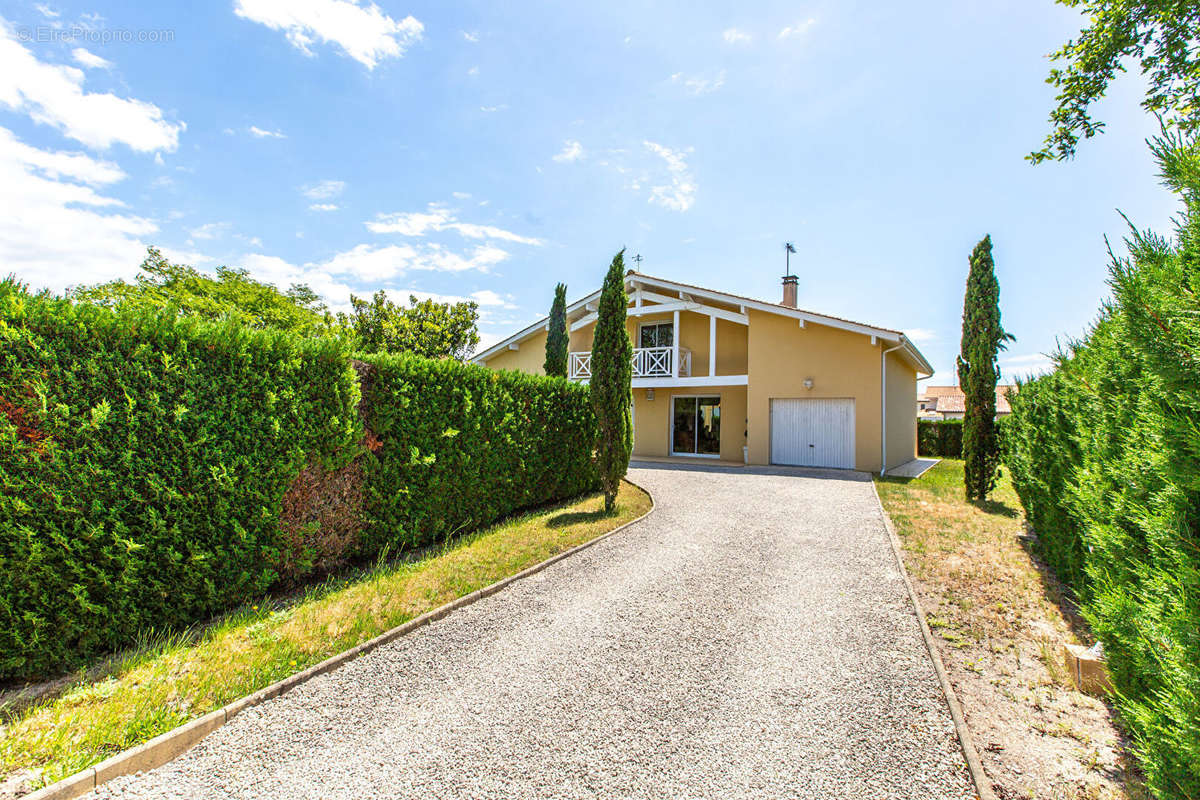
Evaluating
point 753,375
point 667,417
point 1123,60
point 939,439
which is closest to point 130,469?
point 1123,60

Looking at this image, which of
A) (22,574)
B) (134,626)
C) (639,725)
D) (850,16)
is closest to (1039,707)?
(639,725)

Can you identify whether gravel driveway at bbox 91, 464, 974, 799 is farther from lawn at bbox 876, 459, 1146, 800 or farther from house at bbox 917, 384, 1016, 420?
house at bbox 917, 384, 1016, 420

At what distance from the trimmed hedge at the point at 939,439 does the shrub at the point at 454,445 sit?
22.5 metres

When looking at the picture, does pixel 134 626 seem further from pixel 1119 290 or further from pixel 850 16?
pixel 850 16

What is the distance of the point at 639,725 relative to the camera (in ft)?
9.45

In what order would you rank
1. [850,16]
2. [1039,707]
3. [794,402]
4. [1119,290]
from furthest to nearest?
[794,402] < [850,16] < [1039,707] < [1119,290]

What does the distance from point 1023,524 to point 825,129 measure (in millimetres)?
7577

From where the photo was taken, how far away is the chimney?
65.6 feet

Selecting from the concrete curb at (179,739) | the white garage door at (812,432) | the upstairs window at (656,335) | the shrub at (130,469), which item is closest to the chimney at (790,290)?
the upstairs window at (656,335)

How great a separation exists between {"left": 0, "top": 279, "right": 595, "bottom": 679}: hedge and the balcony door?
13331mm

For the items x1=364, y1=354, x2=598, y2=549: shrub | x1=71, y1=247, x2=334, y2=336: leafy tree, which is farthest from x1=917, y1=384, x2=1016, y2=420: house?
x1=71, y1=247, x2=334, y2=336: leafy tree

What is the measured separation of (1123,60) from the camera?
25.2ft

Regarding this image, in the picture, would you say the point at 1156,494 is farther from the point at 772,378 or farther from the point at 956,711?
the point at 772,378

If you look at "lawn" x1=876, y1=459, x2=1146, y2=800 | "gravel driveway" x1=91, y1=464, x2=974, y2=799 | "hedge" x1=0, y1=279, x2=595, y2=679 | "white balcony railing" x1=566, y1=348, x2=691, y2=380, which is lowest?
"gravel driveway" x1=91, y1=464, x2=974, y2=799
